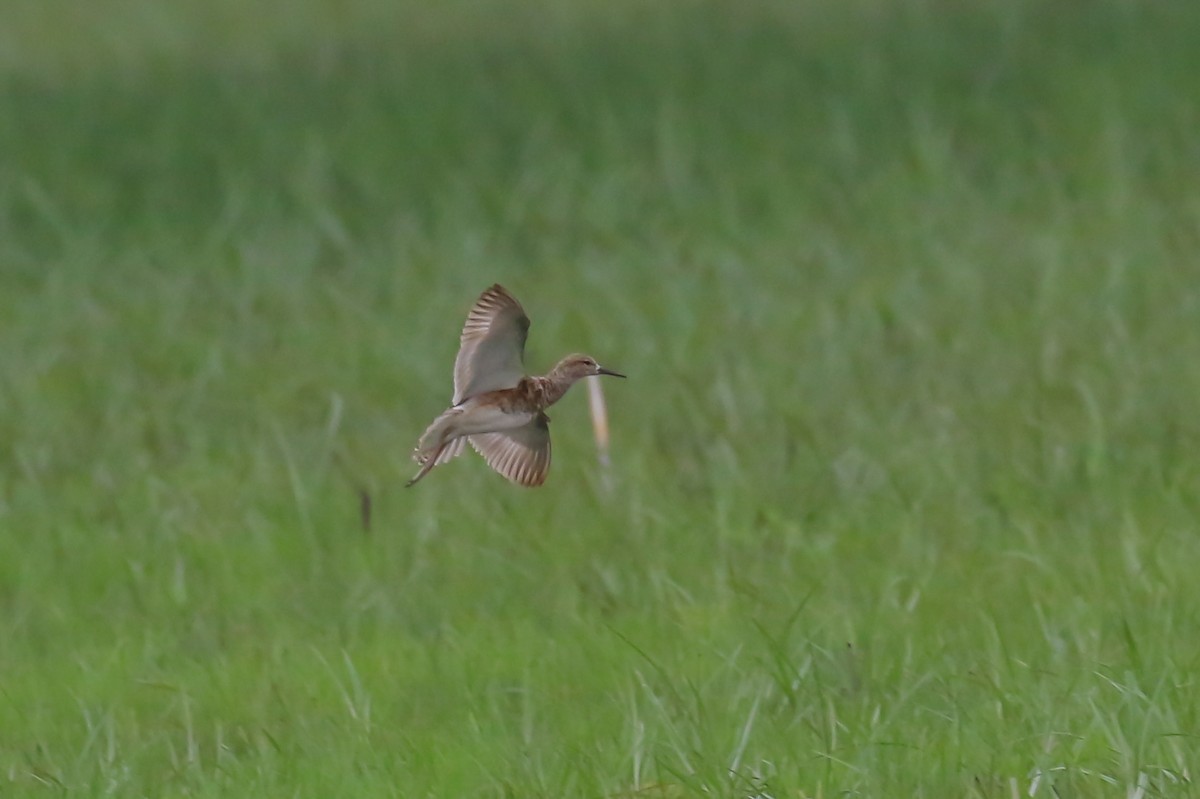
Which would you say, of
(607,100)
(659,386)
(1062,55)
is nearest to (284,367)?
(659,386)

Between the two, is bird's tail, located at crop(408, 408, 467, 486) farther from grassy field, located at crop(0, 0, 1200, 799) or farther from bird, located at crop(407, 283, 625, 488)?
grassy field, located at crop(0, 0, 1200, 799)

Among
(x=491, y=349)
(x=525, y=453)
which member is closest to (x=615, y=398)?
(x=525, y=453)

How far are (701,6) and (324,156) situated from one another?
305cm

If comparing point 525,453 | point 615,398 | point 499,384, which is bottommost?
point 615,398

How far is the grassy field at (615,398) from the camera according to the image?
4.89m

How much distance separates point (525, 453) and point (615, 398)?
4302 millimetres

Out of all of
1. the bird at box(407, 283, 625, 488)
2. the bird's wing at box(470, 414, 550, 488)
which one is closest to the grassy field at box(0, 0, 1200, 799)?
the bird's wing at box(470, 414, 550, 488)

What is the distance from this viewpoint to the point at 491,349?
3.63m

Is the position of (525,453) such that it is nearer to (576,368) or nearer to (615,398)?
(576,368)

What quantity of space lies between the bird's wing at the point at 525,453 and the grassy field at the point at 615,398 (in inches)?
34.5

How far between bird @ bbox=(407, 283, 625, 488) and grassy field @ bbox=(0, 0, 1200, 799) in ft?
3.34

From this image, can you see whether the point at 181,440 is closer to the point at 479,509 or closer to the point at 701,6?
the point at 479,509

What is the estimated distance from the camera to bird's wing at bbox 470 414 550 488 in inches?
145

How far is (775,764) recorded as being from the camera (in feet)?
14.6
